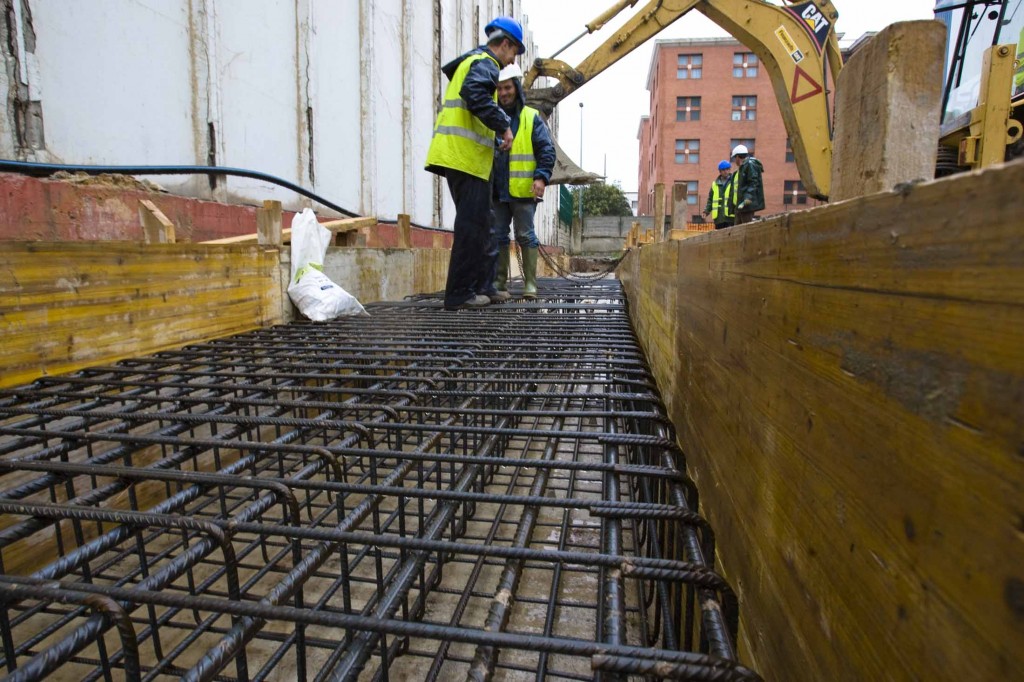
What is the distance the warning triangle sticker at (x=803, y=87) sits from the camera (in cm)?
744

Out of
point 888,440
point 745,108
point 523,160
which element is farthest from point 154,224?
point 745,108

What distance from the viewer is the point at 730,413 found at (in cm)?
147

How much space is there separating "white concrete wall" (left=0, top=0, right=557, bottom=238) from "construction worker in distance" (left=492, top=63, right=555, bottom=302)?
2.42 m

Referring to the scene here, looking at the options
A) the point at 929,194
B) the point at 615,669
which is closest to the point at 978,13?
the point at 929,194

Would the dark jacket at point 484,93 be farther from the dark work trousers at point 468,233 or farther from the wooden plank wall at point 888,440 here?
the wooden plank wall at point 888,440

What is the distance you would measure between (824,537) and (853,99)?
0.89m

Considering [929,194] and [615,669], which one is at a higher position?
[929,194]

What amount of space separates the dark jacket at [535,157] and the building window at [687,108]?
38.0m

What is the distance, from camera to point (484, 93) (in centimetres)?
392

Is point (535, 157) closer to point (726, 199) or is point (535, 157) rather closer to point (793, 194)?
point (726, 199)

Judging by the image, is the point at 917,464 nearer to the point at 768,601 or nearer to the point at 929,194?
the point at 929,194

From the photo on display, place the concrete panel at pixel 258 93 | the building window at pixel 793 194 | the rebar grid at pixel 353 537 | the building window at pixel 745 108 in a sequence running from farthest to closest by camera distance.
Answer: the building window at pixel 745 108 → the building window at pixel 793 194 → the concrete panel at pixel 258 93 → the rebar grid at pixel 353 537

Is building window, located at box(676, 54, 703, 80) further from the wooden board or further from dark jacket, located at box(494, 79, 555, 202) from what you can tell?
the wooden board

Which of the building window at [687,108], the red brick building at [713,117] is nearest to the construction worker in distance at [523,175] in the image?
the red brick building at [713,117]
